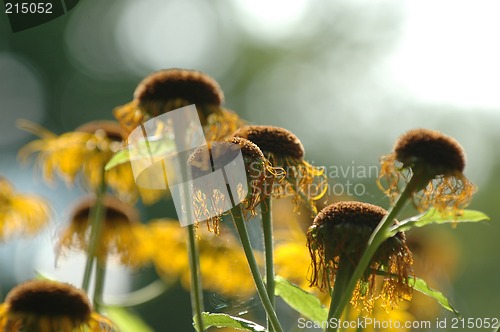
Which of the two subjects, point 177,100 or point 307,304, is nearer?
point 307,304

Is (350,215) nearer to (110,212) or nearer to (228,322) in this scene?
(228,322)

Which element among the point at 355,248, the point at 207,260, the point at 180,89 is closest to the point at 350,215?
the point at 355,248

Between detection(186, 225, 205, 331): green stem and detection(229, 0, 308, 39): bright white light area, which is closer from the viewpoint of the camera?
detection(186, 225, 205, 331): green stem

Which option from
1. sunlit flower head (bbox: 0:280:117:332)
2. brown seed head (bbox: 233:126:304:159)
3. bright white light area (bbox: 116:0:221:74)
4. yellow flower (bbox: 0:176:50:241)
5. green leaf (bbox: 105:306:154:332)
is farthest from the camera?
bright white light area (bbox: 116:0:221:74)

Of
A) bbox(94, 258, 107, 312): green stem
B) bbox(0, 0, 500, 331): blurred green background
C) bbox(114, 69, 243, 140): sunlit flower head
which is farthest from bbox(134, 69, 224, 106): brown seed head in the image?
bbox(0, 0, 500, 331): blurred green background

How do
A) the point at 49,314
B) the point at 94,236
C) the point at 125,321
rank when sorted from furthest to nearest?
the point at 94,236
the point at 125,321
the point at 49,314

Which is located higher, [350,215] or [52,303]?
[350,215]

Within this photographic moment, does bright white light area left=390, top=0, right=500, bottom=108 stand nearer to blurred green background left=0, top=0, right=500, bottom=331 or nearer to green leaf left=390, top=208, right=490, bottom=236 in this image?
blurred green background left=0, top=0, right=500, bottom=331
